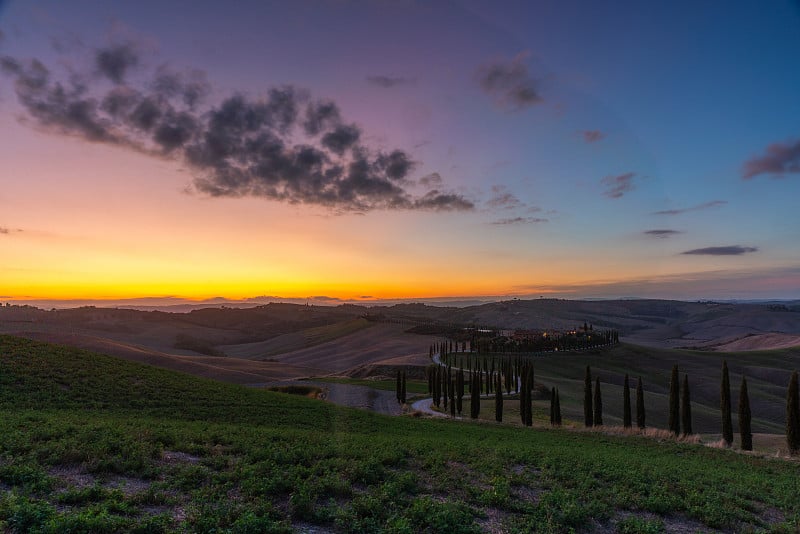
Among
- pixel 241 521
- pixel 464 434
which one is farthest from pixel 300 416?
pixel 241 521

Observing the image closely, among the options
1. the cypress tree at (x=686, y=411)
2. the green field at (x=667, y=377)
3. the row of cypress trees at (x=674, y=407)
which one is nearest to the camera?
the row of cypress trees at (x=674, y=407)

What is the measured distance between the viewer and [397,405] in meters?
69.3

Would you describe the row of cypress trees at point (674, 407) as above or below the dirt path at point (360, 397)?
above

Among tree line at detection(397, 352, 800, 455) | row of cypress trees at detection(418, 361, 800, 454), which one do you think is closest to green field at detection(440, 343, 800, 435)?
tree line at detection(397, 352, 800, 455)

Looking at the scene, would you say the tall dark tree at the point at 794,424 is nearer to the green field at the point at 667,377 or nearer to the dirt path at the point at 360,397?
the green field at the point at 667,377

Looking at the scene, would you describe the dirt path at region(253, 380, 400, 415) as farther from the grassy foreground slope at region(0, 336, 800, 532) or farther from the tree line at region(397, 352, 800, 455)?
the grassy foreground slope at region(0, 336, 800, 532)

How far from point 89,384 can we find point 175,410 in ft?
30.1

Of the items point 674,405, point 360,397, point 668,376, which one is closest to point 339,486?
point 674,405

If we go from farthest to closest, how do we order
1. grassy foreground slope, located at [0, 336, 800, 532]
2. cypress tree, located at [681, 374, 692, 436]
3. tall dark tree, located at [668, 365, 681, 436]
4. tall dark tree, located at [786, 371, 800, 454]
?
tall dark tree, located at [668, 365, 681, 436] < cypress tree, located at [681, 374, 692, 436] < tall dark tree, located at [786, 371, 800, 454] < grassy foreground slope, located at [0, 336, 800, 532]

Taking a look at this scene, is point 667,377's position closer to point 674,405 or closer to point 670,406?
point 674,405

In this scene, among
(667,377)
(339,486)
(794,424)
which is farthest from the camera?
(667,377)

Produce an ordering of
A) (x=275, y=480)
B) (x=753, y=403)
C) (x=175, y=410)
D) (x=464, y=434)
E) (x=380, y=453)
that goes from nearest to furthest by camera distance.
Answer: (x=275, y=480) → (x=380, y=453) → (x=175, y=410) → (x=464, y=434) → (x=753, y=403)

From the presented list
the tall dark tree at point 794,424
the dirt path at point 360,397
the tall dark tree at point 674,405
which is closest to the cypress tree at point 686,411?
the tall dark tree at point 674,405

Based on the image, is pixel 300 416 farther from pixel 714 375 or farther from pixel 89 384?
pixel 714 375
